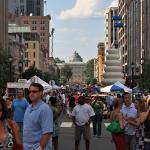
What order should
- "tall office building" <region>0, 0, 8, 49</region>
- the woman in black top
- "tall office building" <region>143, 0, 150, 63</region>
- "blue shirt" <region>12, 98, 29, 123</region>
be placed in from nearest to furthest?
Answer: the woman in black top → "blue shirt" <region>12, 98, 29, 123</region> → "tall office building" <region>0, 0, 8, 49</region> → "tall office building" <region>143, 0, 150, 63</region>

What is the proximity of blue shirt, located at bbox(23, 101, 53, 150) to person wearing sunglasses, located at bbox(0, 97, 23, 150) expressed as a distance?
1181mm

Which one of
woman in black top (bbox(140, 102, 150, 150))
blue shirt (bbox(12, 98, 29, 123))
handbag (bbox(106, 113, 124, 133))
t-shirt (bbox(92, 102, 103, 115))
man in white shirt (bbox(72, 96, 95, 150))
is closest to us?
woman in black top (bbox(140, 102, 150, 150))

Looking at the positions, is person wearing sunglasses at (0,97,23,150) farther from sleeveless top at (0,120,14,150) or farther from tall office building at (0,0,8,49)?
tall office building at (0,0,8,49)

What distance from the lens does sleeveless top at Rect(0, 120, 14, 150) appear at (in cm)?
628

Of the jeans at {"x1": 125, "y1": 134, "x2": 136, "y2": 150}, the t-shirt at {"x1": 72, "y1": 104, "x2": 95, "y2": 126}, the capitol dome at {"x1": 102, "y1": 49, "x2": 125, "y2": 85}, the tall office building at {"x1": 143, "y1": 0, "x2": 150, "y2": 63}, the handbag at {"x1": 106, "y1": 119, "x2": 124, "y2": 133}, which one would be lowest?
the jeans at {"x1": 125, "y1": 134, "x2": 136, "y2": 150}

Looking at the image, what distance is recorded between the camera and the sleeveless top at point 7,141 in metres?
6.28

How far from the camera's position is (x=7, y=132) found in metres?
6.36

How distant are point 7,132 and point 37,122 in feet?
4.83

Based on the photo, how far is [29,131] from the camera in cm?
792

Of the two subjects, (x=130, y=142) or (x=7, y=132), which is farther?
(x=130, y=142)

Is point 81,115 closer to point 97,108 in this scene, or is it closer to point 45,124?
point 97,108

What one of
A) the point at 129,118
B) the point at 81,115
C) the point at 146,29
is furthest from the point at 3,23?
the point at 129,118

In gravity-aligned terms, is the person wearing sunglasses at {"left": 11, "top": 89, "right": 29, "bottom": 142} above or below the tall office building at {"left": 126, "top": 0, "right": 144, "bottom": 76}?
below

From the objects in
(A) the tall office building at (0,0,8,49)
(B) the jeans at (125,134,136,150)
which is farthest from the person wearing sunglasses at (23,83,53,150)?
(A) the tall office building at (0,0,8,49)
